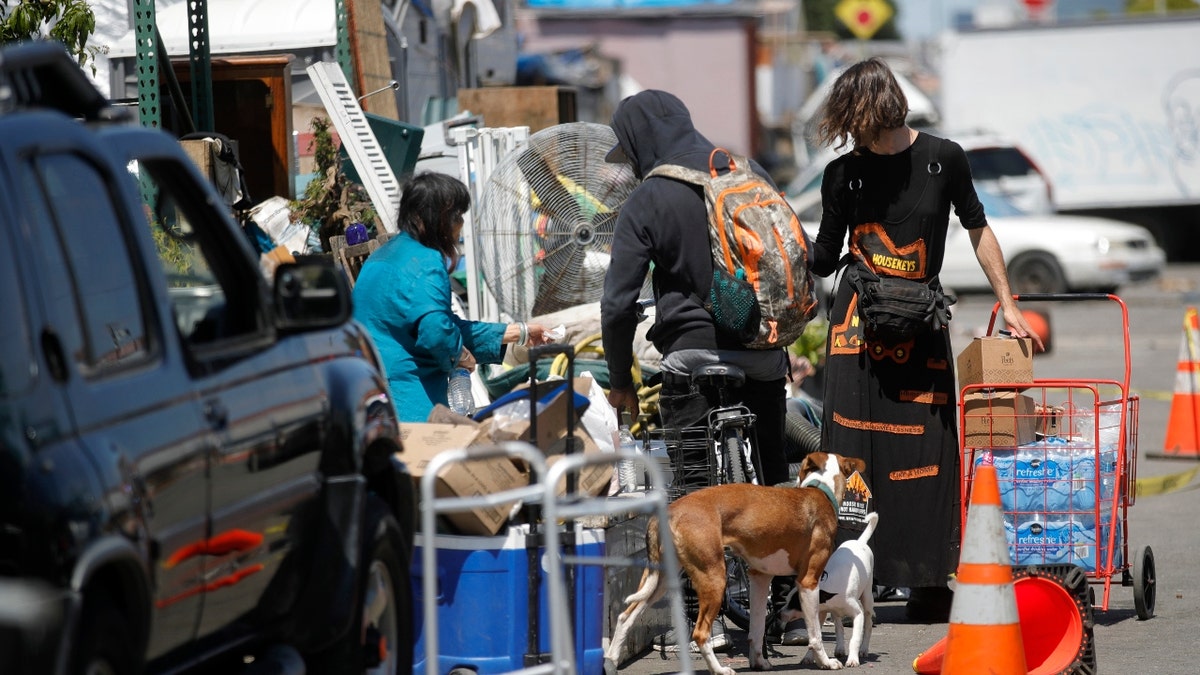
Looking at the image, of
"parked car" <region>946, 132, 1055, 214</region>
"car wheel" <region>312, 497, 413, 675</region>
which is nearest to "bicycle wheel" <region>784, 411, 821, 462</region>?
"car wheel" <region>312, 497, 413, 675</region>

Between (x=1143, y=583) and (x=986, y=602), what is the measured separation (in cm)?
214

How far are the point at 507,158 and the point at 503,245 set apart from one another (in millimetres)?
481

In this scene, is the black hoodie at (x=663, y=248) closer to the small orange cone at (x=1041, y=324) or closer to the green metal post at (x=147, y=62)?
the green metal post at (x=147, y=62)

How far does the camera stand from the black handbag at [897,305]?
6.45 m

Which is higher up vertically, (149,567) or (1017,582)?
(149,567)

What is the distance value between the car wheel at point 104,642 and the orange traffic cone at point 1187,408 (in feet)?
31.8

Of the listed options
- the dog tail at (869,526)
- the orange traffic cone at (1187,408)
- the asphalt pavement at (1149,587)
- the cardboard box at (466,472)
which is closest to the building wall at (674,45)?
the asphalt pavement at (1149,587)

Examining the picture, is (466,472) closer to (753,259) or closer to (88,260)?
(753,259)

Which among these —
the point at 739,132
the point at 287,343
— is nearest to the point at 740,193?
the point at 287,343

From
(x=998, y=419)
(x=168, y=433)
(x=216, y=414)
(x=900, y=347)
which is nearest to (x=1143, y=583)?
(x=998, y=419)

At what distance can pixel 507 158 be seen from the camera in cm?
868

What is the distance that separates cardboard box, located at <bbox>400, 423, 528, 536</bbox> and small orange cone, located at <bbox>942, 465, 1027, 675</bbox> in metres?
1.42

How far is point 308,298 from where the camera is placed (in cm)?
428

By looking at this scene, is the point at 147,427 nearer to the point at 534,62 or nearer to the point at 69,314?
the point at 69,314
